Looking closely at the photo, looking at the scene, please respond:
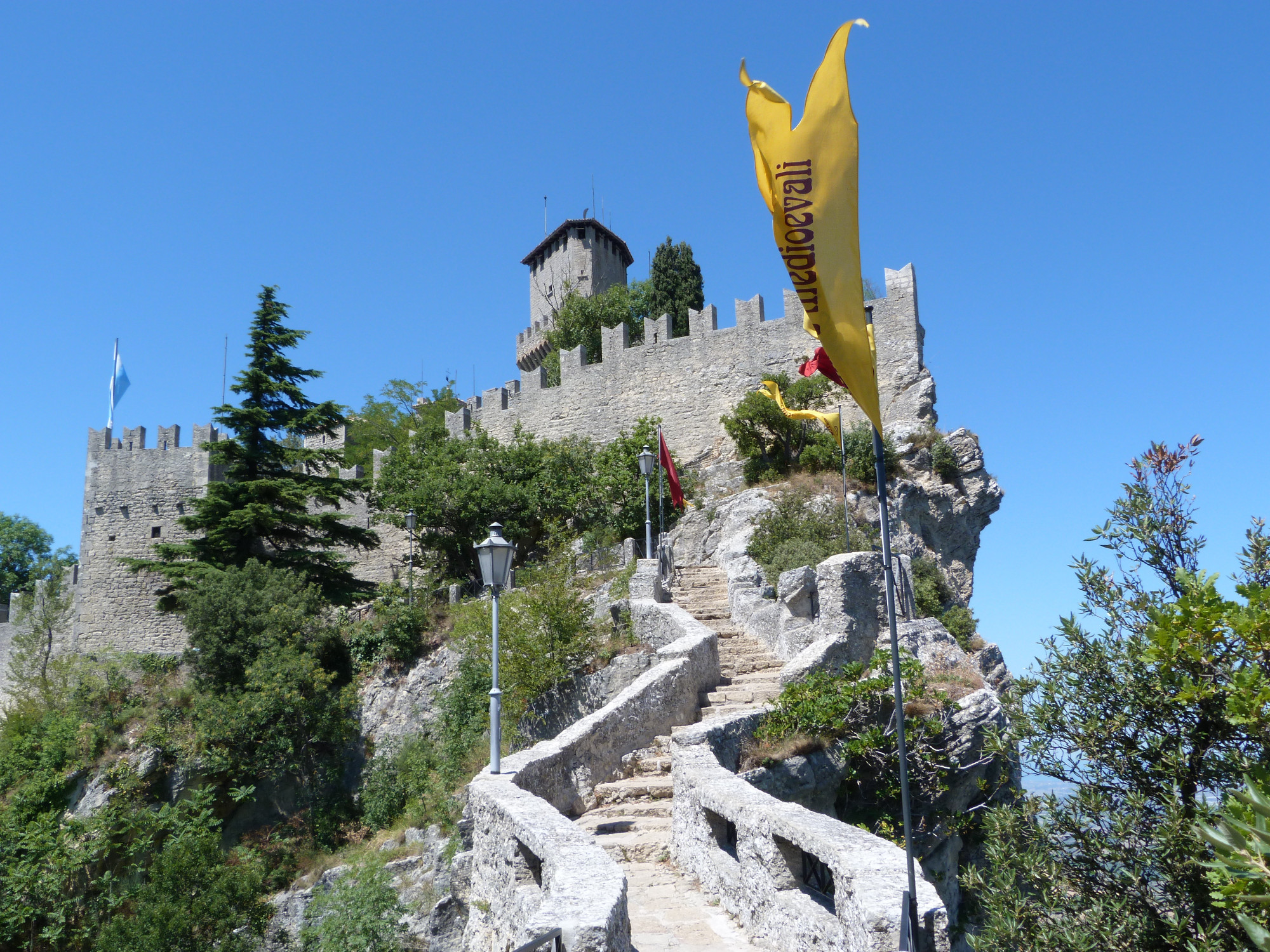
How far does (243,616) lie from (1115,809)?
19850 millimetres

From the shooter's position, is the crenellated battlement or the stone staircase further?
the crenellated battlement

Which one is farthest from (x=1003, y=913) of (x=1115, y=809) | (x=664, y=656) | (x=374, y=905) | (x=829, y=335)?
(x=374, y=905)

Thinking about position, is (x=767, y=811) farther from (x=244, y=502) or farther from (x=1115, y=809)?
(x=244, y=502)

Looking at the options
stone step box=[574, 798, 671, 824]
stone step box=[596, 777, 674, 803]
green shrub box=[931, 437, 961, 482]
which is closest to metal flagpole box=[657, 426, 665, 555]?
green shrub box=[931, 437, 961, 482]

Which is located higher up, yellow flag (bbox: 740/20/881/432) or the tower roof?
the tower roof

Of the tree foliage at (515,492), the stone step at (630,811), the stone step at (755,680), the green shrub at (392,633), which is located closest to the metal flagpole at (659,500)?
the tree foliage at (515,492)

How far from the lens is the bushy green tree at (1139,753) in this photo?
4961mm

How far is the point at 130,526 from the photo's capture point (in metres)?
30.7

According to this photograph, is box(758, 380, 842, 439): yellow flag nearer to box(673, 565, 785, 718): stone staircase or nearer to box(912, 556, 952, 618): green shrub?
box(912, 556, 952, 618): green shrub

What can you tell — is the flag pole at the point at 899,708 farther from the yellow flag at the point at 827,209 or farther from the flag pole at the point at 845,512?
the flag pole at the point at 845,512

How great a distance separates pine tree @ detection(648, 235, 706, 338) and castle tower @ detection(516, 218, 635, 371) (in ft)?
16.4

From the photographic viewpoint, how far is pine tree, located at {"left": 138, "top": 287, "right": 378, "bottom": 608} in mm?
24812

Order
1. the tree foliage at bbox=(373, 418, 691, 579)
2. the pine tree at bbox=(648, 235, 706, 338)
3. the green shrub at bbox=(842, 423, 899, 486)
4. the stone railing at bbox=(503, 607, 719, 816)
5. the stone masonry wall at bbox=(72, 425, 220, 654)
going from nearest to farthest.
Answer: the stone railing at bbox=(503, 607, 719, 816) < the green shrub at bbox=(842, 423, 899, 486) < the tree foliage at bbox=(373, 418, 691, 579) < the stone masonry wall at bbox=(72, 425, 220, 654) < the pine tree at bbox=(648, 235, 706, 338)

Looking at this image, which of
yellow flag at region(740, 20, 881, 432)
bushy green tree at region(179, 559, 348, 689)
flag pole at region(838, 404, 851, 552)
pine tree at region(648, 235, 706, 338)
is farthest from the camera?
pine tree at region(648, 235, 706, 338)
